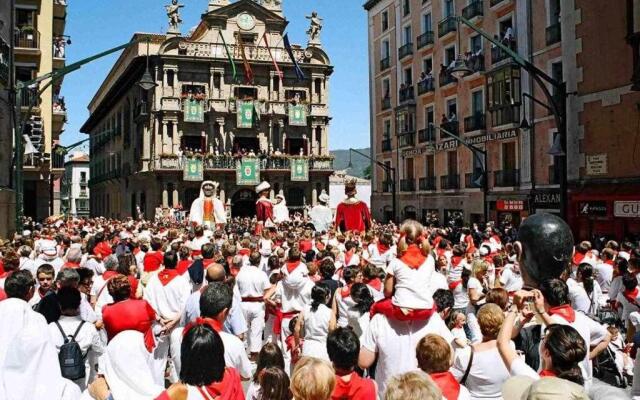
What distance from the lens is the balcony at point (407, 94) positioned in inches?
1441

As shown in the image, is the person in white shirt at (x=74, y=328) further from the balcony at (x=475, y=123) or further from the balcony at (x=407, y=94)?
the balcony at (x=407, y=94)

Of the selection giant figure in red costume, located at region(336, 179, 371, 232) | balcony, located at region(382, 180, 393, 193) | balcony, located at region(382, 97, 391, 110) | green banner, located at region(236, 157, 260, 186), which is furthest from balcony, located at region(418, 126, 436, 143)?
giant figure in red costume, located at region(336, 179, 371, 232)

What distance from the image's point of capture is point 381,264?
1130 cm

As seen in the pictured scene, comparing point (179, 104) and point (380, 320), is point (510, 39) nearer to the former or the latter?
point (179, 104)

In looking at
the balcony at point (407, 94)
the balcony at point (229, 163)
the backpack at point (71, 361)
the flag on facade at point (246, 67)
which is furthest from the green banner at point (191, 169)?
the backpack at point (71, 361)

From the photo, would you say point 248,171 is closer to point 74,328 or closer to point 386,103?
point 386,103

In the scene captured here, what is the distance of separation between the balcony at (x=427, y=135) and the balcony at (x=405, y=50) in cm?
487

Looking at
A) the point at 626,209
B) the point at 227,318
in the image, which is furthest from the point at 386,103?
the point at 227,318

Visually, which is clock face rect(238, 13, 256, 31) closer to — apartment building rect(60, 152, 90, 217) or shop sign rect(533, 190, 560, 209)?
shop sign rect(533, 190, 560, 209)

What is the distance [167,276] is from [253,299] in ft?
6.06

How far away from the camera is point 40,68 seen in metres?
30.9

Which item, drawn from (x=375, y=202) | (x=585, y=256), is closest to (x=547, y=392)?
(x=585, y=256)

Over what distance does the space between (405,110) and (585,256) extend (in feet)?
87.4

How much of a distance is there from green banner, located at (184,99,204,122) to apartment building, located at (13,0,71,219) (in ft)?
24.7
